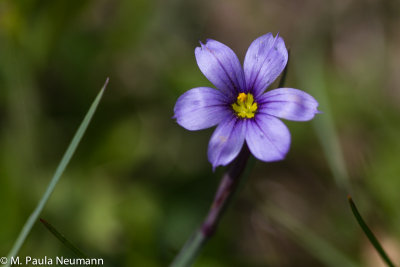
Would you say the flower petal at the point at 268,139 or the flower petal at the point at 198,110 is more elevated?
the flower petal at the point at 198,110

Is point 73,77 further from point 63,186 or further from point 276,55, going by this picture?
Result: point 276,55

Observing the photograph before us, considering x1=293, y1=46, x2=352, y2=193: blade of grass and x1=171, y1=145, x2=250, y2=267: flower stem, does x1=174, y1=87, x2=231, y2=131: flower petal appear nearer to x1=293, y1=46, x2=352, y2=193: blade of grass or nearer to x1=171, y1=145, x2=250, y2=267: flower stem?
x1=171, y1=145, x2=250, y2=267: flower stem

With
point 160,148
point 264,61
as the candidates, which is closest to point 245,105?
point 264,61

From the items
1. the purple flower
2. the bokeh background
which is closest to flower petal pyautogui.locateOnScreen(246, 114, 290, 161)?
the purple flower

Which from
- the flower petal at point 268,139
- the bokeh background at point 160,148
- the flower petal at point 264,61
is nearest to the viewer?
the flower petal at point 268,139

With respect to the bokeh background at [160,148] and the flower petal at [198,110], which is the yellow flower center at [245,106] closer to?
the flower petal at [198,110]

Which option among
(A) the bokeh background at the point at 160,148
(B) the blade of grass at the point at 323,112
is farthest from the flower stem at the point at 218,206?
(B) the blade of grass at the point at 323,112

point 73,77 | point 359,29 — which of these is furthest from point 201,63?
point 359,29
